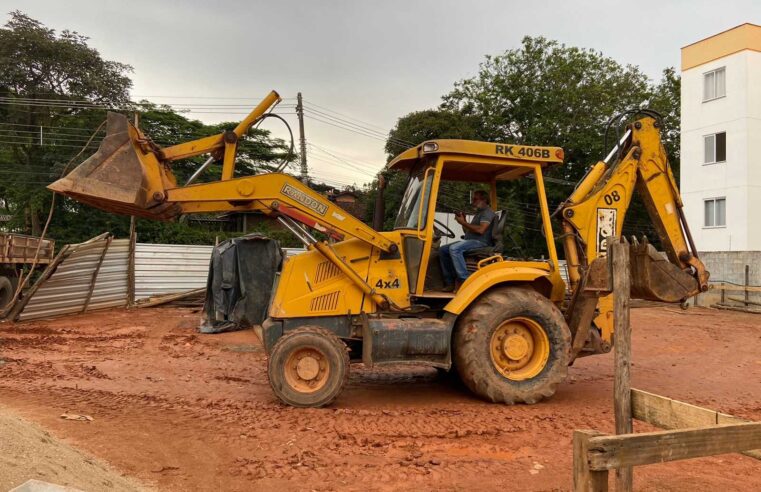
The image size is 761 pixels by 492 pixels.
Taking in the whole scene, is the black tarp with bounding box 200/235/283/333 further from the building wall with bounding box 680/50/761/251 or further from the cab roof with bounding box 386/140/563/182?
the building wall with bounding box 680/50/761/251

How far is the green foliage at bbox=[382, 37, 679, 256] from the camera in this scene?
1364 inches

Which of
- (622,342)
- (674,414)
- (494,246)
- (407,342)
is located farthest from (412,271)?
(674,414)

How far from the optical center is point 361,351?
24.5 ft

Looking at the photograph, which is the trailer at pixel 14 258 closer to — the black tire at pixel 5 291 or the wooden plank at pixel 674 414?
the black tire at pixel 5 291

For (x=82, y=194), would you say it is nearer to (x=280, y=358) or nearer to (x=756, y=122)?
(x=280, y=358)

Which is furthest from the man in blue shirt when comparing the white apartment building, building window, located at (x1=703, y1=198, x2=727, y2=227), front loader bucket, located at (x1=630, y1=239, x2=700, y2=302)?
building window, located at (x1=703, y1=198, x2=727, y2=227)

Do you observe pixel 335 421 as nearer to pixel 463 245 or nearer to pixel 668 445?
pixel 463 245

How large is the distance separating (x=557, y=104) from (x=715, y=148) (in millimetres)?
13355

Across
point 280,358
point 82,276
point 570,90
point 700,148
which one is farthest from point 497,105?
point 280,358

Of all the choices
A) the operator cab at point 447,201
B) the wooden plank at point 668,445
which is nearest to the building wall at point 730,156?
the operator cab at point 447,201

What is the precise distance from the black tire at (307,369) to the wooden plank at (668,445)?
4.01 meters

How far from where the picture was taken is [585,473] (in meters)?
2.73

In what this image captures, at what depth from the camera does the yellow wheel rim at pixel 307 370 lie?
6469mm

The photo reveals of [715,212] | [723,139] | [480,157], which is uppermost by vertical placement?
[723,139]
